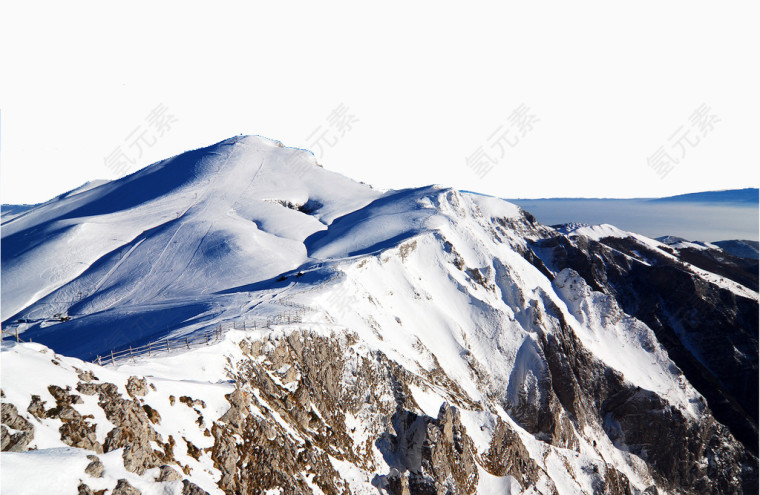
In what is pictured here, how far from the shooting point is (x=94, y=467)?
13.9 m

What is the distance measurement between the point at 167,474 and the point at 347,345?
1856 cm

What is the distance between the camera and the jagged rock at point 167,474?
51.2 feet

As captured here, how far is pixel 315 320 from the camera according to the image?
35812mm

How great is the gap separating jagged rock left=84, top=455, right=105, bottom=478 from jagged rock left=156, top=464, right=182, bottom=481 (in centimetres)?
198

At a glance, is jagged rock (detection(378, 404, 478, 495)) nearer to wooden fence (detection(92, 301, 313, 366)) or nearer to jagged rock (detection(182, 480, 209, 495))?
wooden fence (detection(92, 301, 313, 366))

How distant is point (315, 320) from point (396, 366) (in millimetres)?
6712

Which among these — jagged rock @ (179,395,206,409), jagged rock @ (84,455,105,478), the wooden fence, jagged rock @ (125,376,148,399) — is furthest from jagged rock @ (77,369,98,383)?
the wooden fence

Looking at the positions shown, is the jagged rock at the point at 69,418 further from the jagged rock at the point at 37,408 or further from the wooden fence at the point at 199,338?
the wooden fence at the point at 199,338

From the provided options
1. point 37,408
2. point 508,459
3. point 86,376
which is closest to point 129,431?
point 86,376

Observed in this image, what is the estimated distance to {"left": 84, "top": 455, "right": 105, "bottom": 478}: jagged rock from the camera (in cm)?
1368

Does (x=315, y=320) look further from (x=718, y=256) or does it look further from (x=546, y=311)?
(x=718, y=256)

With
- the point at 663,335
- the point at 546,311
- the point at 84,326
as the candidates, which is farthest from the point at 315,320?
the point at 663,335

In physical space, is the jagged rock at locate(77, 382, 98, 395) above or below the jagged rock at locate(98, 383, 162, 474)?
above

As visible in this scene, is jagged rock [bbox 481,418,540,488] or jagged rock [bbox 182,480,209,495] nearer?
jagged rock [bbox 182,480,209,495]
